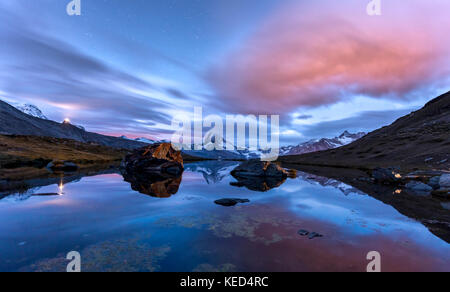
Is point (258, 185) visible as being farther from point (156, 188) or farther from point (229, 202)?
point (156, 188)

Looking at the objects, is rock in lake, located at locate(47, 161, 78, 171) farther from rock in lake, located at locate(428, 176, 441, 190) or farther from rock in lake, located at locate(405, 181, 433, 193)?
rock in lake, located at locate(428, 176, 441, 190)

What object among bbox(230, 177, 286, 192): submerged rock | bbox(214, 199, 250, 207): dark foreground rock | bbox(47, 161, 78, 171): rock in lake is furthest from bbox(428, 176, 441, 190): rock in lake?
bbox(47, 161, 78, 171): rock in lake

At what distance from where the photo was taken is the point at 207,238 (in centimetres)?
967

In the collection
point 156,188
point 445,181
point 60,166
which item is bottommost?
point 156,188

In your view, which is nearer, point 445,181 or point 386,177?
point 445,181

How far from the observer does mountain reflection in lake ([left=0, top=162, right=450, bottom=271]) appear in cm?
733

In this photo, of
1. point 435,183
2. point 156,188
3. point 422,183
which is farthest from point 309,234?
point 435,183

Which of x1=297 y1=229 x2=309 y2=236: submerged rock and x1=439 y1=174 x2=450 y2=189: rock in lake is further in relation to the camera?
x1=439 y1=174 x2=450 y2=189: rock in lake

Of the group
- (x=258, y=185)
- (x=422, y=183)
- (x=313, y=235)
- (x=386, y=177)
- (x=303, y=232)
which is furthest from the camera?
(x=386, y=177)

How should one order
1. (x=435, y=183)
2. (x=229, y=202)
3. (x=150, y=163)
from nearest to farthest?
(x=229, y=202) → (x=435, y=183) → (x=150, y=163)

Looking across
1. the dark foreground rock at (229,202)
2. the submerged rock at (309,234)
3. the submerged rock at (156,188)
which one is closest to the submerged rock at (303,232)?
the submerged rock at (309,234)
